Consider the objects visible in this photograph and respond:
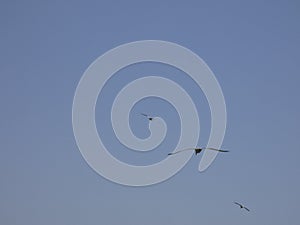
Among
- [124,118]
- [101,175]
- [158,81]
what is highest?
[158,81]

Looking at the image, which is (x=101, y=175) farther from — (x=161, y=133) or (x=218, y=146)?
(x=218, y=146)

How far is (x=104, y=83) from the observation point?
7.15 feet

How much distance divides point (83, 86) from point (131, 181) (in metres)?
0.48

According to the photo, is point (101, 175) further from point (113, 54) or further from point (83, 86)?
point (113, 54)

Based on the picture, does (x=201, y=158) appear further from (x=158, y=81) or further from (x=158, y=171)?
(x=158, y=81)

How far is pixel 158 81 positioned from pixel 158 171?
411mm

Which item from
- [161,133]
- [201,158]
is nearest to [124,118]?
[161,133]

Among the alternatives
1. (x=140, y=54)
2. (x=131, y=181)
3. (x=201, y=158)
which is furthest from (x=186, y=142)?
(x=140, y=54)

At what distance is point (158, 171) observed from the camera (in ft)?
6.95

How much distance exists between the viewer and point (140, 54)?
219 cm

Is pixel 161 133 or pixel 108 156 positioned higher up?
pixel 161 133

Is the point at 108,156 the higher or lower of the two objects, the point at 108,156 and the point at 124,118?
the lower

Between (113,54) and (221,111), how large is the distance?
0.56 meters

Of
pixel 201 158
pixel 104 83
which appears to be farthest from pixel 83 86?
pixel 201 158
